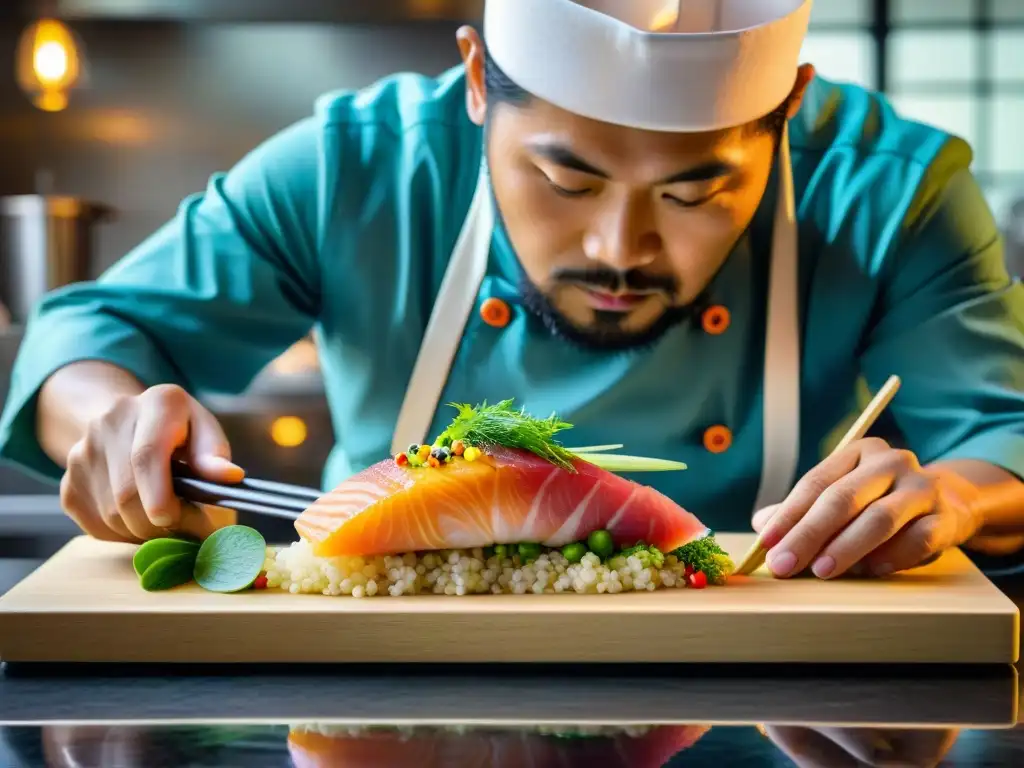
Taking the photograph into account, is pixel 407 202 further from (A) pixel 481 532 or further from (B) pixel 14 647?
(B) pixel 14 647

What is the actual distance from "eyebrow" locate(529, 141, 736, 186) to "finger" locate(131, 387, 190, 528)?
1.53 feet

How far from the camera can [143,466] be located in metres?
1.20

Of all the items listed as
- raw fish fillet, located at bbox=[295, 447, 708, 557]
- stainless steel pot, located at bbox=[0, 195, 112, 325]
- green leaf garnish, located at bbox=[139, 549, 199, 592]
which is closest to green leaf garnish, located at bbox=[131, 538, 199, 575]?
green leaf garnish, located at bbox=[139, 549, 199, 592]

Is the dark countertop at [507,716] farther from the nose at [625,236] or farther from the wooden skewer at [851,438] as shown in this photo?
the nose at [625,236]

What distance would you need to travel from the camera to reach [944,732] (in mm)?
844

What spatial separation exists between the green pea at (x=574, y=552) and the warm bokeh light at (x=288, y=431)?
2142 millimetres

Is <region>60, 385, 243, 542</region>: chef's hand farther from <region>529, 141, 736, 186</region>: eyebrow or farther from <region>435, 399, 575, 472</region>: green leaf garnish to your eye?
<region>529, 141, 736, 186</region>: eyebrow

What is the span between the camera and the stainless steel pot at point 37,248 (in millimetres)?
3281

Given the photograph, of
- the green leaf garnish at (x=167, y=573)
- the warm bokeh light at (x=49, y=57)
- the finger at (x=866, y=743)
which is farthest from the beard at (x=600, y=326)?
the warm bokeh light at (x=49, y=57)

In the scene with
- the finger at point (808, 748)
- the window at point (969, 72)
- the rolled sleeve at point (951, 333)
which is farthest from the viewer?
the window at point (969, 72)

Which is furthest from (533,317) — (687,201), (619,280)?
(687,201)

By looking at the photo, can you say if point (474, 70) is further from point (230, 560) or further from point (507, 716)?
point (507, 716)

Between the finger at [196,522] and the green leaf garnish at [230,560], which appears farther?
the finger at [196,522]

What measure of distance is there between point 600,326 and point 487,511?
51 cm
